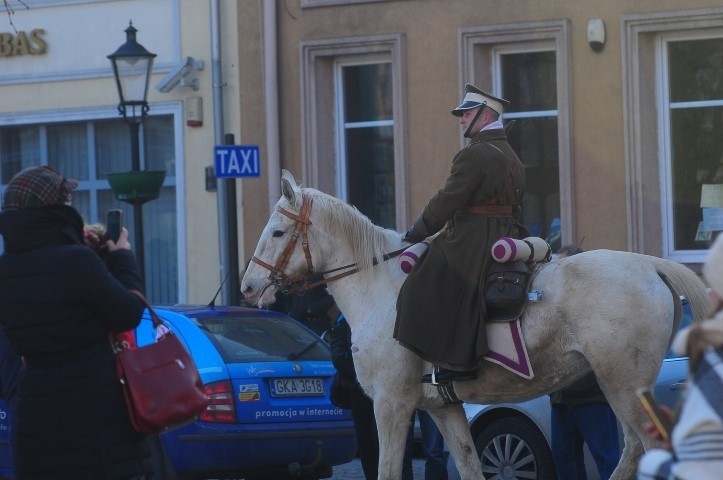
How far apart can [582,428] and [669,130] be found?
8.54m

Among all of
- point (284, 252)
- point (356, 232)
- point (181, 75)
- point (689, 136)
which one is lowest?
point (284, 252)

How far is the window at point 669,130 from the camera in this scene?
17203 mm

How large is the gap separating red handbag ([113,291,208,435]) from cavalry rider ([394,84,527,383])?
2.60 metres

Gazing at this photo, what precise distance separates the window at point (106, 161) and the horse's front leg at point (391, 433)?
12.1 metres

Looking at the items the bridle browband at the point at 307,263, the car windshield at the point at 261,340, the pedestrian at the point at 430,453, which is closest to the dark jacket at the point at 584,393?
the pedestrian at the point at 430,453

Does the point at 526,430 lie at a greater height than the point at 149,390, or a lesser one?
lesser

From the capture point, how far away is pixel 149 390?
604 centimetres

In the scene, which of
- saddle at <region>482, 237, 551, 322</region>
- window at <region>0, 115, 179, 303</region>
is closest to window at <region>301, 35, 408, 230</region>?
window at <region>0, 115, 179, 303</region>

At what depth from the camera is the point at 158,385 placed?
6062 millimetres

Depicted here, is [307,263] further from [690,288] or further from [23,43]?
[23,43]

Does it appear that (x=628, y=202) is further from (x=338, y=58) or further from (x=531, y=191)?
(x=338, y=58)

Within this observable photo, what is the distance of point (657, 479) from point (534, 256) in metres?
4.63

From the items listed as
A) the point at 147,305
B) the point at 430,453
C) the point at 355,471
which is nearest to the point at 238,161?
the point at 355,471

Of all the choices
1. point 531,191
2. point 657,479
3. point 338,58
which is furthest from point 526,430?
point 338,58
